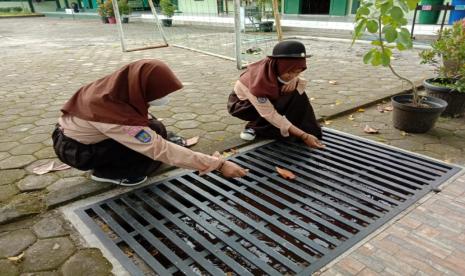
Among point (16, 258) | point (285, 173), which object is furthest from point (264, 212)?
point (16, 258)

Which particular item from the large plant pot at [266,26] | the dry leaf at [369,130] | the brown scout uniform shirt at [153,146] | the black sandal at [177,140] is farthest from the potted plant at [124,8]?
the brown scout uniform shirt at [153,146]

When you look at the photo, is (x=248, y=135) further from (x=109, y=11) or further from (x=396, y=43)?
(x=109, y=11)

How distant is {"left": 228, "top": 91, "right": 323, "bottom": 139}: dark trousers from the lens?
2881 millimetres

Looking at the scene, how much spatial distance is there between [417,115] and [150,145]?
2.24 meters

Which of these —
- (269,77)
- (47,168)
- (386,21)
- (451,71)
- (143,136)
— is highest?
(386,21)

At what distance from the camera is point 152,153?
2035mm

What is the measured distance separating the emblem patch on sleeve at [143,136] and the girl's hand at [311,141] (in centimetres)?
122

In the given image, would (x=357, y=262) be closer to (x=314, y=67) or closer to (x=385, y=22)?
(x=385, y=22)

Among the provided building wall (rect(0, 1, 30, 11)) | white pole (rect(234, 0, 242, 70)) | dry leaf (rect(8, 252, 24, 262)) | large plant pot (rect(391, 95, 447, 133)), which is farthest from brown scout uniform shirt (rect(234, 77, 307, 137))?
building wall (rect(0, 1, 30, 11))

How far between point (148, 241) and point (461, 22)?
3415 millimetres

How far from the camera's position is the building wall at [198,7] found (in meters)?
14.5

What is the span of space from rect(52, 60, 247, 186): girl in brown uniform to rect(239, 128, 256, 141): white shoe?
2.90ft

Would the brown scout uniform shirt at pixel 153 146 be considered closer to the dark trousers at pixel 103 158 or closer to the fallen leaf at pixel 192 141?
the dark trousers at pixel 103 158

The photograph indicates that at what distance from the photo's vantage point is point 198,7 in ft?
51.3
